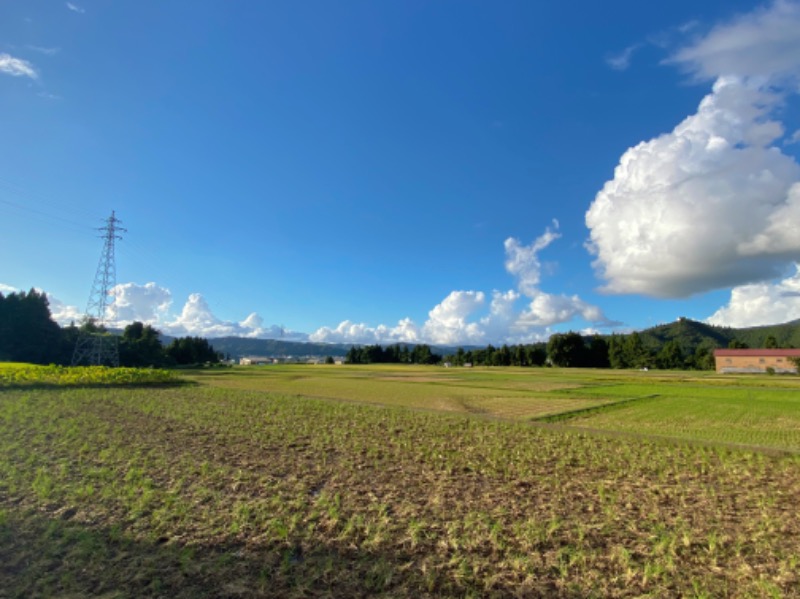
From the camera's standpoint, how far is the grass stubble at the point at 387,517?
514 centimetres

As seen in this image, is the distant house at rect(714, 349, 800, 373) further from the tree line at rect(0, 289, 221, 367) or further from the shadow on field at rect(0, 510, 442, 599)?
the tree line at rect(0, 289, 221, 367)

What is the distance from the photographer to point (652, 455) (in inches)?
488

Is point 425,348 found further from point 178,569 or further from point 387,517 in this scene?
point 178,569

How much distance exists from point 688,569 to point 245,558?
5550mm

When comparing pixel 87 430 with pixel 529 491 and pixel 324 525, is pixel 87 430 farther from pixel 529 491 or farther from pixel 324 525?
pixel 529 491

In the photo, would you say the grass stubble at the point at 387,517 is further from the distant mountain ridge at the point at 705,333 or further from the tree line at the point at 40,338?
the distant mountain ridge at the point at 705,333

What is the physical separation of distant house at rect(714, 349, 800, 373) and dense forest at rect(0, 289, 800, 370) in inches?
510

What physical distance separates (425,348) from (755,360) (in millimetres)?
93314

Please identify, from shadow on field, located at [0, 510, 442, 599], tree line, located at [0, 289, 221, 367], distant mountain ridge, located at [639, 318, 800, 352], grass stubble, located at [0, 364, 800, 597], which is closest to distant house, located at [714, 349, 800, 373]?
distant mountain ridge, located at [639, 318, 800, 352]

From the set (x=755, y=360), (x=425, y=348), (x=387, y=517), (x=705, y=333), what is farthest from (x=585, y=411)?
(x=705, y=333)

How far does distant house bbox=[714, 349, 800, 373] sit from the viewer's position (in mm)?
79375

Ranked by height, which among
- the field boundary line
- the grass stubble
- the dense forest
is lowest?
the field boundary line

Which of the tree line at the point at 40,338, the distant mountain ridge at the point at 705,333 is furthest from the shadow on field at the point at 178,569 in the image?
the distant mountain ridge at the point at 705,333

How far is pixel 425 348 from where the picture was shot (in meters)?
156
